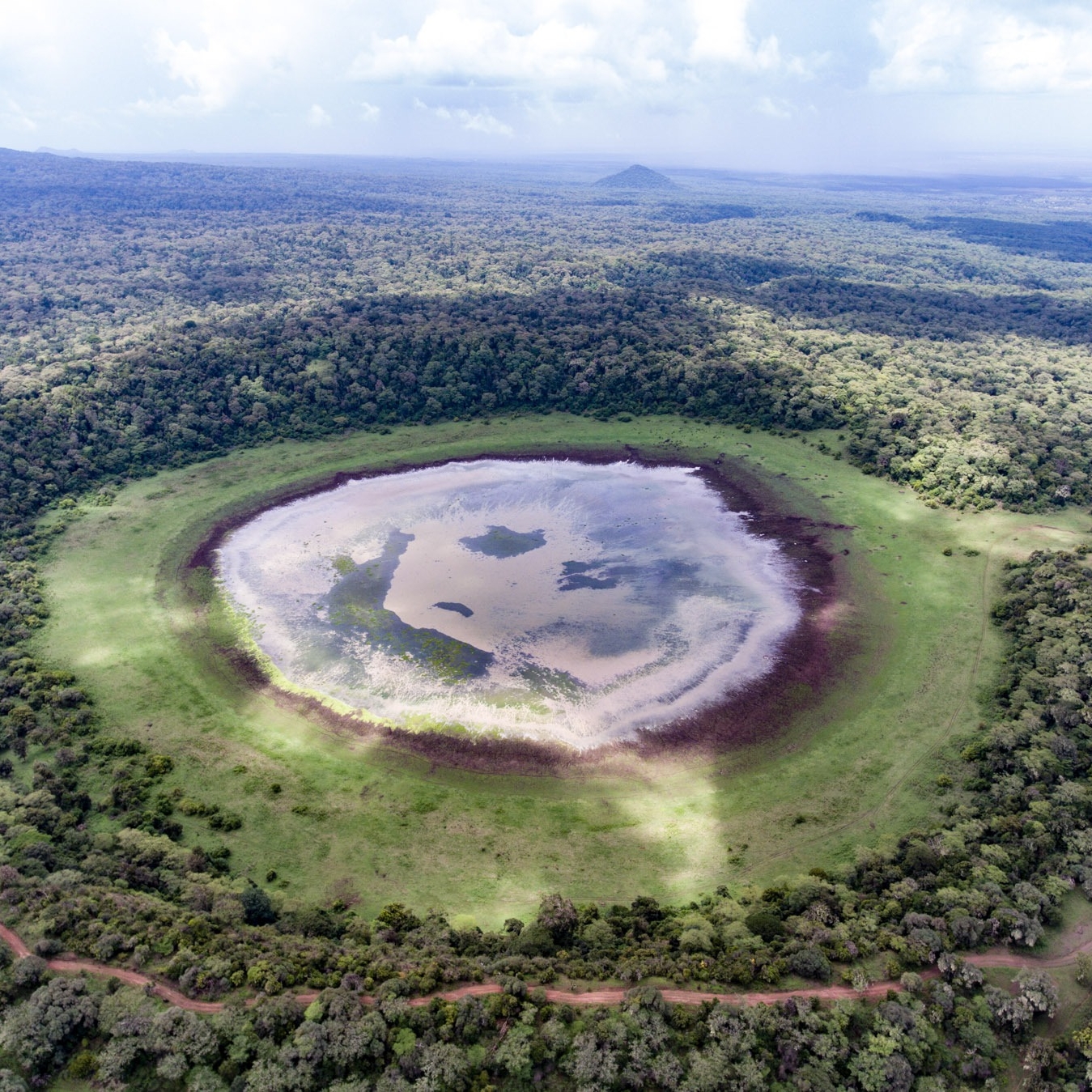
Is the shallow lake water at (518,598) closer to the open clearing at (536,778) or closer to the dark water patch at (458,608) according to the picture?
the dark water patch at (458,608)

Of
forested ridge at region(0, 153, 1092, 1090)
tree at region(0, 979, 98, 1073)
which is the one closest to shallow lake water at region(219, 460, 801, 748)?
forested ridge at region(0, 153, 1092, 1090)

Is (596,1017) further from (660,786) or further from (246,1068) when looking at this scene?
(660,786)

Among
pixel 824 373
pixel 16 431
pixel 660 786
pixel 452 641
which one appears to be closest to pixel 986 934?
→ pixel 660 786

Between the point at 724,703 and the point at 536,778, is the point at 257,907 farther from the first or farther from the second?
the point at 724,703

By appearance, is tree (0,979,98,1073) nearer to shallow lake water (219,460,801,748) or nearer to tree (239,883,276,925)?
tree (239,883,276,925)

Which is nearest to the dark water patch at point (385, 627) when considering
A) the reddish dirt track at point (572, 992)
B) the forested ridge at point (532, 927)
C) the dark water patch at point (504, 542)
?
the dark water patch at point (504, 542)

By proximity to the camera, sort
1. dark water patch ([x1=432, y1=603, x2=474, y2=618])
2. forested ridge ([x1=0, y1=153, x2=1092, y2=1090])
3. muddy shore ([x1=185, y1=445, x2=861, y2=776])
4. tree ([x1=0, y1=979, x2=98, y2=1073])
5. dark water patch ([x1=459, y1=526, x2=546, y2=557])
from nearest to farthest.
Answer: tree ([x1=0, y1=979, x2=98, y2=1073]) → forested ridge ([x1=0, y1=153, x2=1092, y2=1090]) → muddy shore ([x1=185, y1=445, x2=861, y2=776]) → dark water patch ([x1=432, y1=603, x2=474, y2=618]) → dark water patch ([x1=459, y1=526, x2=546, y2=557])

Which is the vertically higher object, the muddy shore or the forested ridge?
the forested ridge
